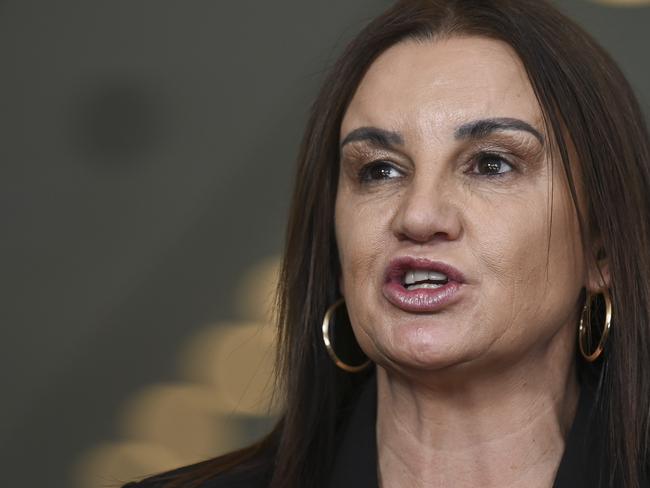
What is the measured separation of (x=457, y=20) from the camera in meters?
2.14

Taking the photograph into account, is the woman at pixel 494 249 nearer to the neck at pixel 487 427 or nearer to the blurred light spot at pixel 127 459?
the neck at pixel 487 427

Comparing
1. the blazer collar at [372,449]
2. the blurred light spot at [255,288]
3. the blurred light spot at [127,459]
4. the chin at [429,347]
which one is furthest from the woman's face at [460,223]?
the blurred light spot at [127,459]

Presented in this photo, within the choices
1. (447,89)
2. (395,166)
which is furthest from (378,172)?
(447,89)

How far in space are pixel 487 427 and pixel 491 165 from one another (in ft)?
1.20

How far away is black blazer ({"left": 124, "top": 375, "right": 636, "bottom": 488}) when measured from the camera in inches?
80.2

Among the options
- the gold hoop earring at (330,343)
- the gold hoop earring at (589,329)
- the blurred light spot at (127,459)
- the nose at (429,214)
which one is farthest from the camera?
the blurred light spot at (127,459)

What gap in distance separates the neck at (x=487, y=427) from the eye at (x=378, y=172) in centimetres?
28

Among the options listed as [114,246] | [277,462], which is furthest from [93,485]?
[277,462]

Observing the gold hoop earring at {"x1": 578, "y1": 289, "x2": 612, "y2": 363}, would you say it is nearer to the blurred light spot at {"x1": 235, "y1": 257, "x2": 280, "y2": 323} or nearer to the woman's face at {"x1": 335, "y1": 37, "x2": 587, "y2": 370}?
the woman's face at {"x1": 335, "y1": 37, "x2": 587, "y2": 370}

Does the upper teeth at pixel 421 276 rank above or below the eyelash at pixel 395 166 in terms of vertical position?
below

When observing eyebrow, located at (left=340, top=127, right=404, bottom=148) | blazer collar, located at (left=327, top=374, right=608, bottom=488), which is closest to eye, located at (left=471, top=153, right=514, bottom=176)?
eyebrow, located at (left=340, top=127, right=404, bottom=148)

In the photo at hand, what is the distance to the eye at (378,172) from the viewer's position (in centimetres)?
210

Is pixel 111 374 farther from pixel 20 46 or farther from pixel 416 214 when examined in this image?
pixel 416 214

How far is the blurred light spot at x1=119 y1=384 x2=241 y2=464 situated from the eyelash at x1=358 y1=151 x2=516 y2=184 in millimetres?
1053
